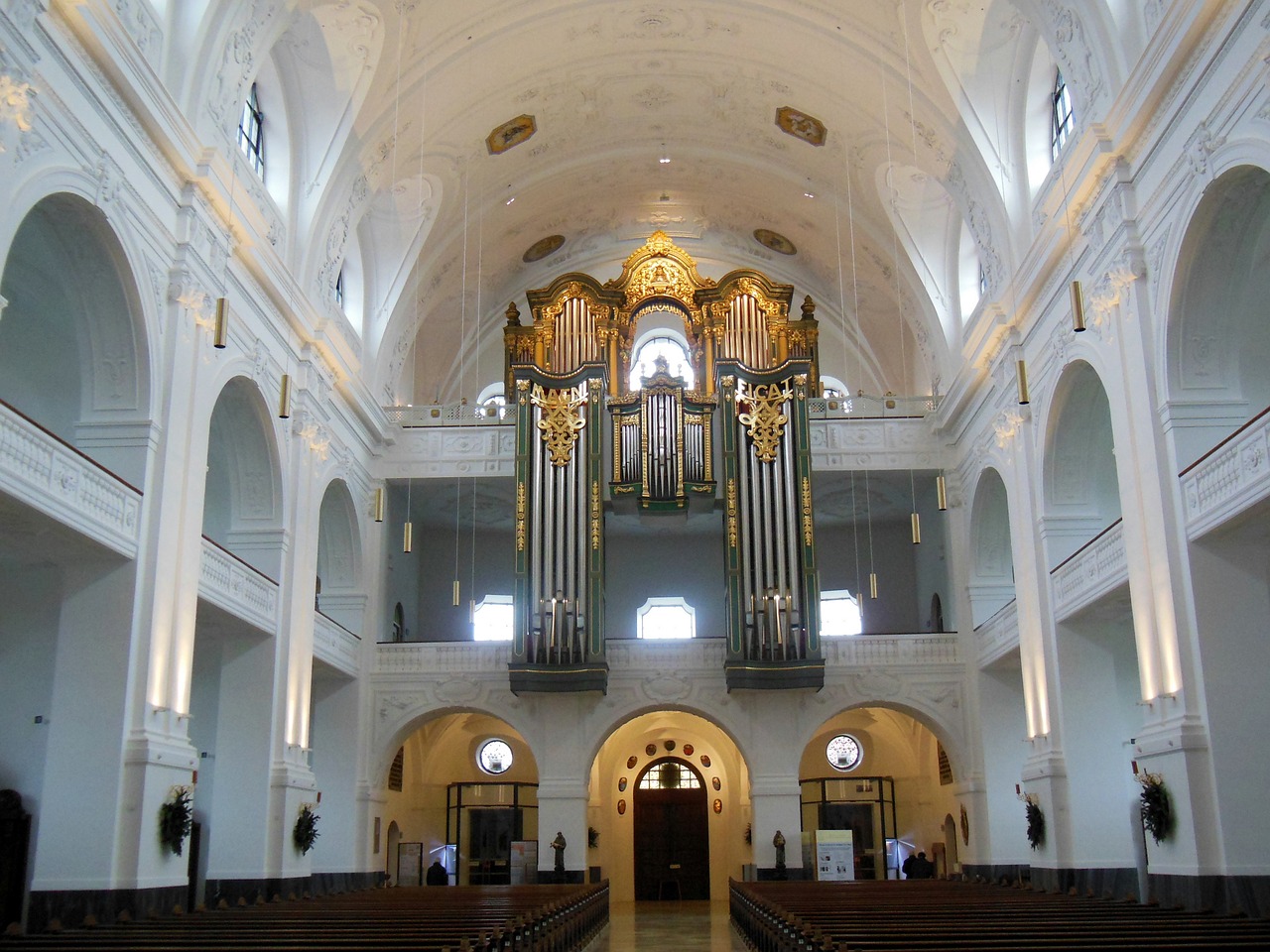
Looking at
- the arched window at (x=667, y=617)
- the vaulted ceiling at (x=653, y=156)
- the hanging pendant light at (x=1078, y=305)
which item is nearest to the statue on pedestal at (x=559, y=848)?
the arched window at (x=667, y=617)

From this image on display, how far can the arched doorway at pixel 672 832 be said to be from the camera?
2880 cm

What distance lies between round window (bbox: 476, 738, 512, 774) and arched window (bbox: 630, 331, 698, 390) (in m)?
9.12

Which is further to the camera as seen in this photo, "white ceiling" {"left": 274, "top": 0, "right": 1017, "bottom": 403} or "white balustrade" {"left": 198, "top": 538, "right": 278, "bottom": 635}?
"white ceiling" {"left": 274, "top": 0, "right": 1017, "bottom": 403}

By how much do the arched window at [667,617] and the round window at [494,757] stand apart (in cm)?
468

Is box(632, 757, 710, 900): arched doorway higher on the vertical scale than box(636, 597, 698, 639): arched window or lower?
lower

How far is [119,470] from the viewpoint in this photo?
559 inches

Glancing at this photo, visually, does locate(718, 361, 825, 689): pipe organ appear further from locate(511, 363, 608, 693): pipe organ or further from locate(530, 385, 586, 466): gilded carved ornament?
locate(530, 385, 586, 466): gilded carved ornament

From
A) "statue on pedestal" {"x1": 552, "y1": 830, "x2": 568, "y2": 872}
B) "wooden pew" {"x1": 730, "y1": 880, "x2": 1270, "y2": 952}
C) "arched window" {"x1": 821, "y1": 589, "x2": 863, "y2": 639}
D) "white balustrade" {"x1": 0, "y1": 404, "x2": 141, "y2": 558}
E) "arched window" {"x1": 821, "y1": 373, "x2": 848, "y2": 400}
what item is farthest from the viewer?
"arched window" {"x1": 821, "y1": 373, "x2": 848, "y2": 400}

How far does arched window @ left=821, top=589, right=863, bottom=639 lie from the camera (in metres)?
27.5

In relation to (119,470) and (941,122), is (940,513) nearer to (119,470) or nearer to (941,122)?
(941,122)

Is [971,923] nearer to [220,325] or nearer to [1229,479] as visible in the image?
[1229,479]

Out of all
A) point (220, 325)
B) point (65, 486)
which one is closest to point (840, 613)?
point (220, 325)

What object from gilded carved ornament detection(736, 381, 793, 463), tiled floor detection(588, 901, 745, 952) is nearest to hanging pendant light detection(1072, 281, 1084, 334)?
tiled floor detection(588, 901, 745, 952)

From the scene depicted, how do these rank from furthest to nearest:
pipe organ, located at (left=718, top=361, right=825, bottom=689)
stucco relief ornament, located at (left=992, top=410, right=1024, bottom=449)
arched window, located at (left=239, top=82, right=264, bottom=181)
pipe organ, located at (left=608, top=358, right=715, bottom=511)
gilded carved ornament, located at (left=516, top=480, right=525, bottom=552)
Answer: pipe organ, located at (left=608, top=358, right=715, bottom=511) → gilded carved ornament, located at (left=516, top=480, right=525, bottom=552) → pipe organ, located at (left=718, top=361, right=825, bottom=689) → stucco relief ornament, located at (left=992, top=410, right=1024, bottom=449) → arched window, located at (left=239, top=82, right=264, bottom=181)
